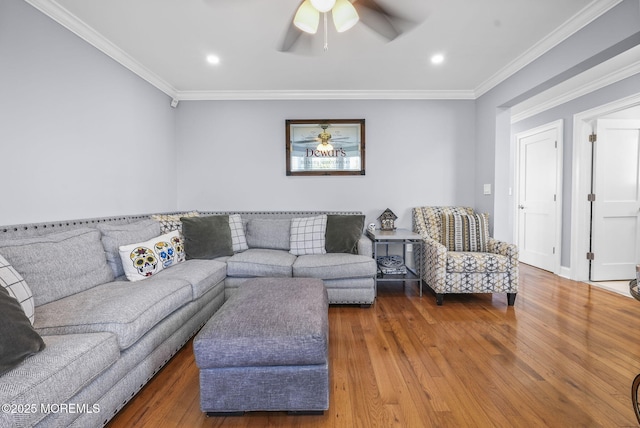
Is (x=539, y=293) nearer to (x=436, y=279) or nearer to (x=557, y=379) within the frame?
(x=436, y=279)

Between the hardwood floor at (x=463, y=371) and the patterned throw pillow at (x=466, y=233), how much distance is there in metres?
0.65

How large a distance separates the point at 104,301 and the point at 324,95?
3134 millimetres

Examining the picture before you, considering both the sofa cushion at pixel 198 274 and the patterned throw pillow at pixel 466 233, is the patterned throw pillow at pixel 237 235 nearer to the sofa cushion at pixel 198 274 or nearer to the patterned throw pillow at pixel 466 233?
the sofa cushion at pixel 198 274

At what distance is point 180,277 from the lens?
203cm

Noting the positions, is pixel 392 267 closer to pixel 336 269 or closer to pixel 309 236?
pixel 336 269

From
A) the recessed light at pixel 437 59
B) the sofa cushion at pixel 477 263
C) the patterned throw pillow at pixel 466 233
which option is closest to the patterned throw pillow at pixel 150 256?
the sofa cushion at pixel 477 263

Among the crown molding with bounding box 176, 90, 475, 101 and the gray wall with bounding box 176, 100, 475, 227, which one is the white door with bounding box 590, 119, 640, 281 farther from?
the crown molding with bounding box 176, 90, 475, 101

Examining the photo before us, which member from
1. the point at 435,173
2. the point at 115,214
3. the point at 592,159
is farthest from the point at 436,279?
the point at 115,214

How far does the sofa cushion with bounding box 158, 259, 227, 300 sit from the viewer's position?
2037mm

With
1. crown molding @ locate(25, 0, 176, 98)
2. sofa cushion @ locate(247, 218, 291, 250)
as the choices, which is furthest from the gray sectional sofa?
crown molding @ locate(25, 0, 176, 98)

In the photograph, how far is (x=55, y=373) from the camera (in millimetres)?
1001

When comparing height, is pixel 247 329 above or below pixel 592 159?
below

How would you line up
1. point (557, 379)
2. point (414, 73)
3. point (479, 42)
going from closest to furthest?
point (557, 379)
point (479, 42)
point (414, 73)

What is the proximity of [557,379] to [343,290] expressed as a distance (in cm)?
160
